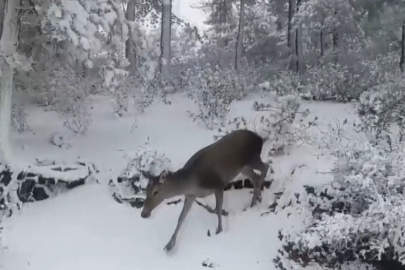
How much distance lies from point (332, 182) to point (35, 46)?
5.55m

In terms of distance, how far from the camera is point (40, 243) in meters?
6.63

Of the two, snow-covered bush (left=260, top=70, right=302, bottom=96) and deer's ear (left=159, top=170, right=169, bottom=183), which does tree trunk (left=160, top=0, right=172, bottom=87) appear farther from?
deer's ear (left=159, top=170, right=169, bottom=183)

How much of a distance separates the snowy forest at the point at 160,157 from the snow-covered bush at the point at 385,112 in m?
0.04

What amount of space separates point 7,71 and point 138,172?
8.70 ft

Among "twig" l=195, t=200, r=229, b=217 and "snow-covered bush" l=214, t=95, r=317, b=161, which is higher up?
"snow-covered bush" l=214, t=95, r=317, b=161

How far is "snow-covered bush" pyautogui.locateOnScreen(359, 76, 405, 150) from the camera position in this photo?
752 cm

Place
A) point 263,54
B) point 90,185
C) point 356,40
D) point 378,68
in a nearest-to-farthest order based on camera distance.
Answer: point 90,185 < point 378,68 < point 356,40 < point 263,54

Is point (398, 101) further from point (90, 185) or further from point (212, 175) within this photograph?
point (90, 185)

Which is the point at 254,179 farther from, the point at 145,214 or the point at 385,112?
the point at 385,112

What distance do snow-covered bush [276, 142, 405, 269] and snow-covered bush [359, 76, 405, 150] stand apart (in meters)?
0.90

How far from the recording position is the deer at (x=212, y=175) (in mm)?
6598

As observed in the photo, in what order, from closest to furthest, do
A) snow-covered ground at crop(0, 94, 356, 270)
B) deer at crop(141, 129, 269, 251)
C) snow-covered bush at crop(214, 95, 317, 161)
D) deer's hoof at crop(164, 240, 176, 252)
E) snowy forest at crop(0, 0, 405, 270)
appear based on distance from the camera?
1. snowy forest at crop(0, 0, 405, 270)
2. snow-covered ground at crop(0, 94, 356, 270)
3. deer's hoof at crop(164, 240, 176, 252)
4. deer at crop(141, 129, 269, 251)
5. snow-covered bush at crop(214, 95, 317, 161)

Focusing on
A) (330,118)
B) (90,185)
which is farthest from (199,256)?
(330,118)

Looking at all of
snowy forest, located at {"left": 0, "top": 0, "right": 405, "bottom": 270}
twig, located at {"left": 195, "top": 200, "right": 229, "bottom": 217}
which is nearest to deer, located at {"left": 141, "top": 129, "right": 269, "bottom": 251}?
twig, located at {"left": 195, "top": 200, "right": 229, "bottom": 217}
